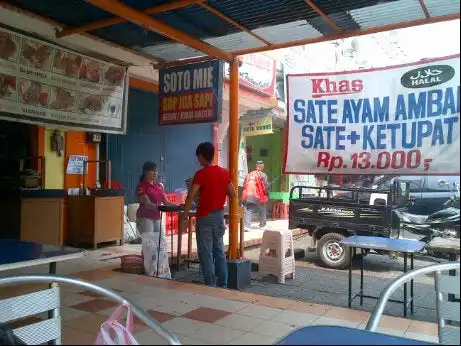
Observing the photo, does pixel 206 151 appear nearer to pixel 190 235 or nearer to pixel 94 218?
pixel 190 235

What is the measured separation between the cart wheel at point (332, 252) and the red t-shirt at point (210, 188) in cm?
303

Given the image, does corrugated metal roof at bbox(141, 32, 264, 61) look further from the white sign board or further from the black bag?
the black bag

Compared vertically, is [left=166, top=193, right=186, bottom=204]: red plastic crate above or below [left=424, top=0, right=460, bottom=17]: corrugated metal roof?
below

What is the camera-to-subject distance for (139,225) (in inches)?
249

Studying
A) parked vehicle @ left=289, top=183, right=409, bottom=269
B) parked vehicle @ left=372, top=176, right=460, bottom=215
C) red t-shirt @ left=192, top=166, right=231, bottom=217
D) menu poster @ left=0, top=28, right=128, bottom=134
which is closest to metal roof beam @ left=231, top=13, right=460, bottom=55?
red t-shirt @ left=192, top=166, right=231, bottom=217

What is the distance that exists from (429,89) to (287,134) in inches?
A: 66.2

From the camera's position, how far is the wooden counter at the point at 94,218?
25.0 feet

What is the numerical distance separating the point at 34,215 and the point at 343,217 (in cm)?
503

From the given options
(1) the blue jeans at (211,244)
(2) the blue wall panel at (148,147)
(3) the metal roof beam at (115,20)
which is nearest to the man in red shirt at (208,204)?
(1) the blue jeans at (211,244)

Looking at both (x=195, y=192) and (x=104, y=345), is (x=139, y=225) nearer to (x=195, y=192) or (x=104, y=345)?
(x=195, y=192)

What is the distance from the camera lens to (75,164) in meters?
8.06

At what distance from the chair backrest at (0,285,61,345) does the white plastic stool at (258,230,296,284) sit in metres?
4.60

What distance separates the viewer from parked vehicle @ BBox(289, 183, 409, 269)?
284 inches

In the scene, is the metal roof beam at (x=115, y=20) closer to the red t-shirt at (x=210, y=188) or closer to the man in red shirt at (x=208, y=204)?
the man in red shirt at (x=208, y=204)
